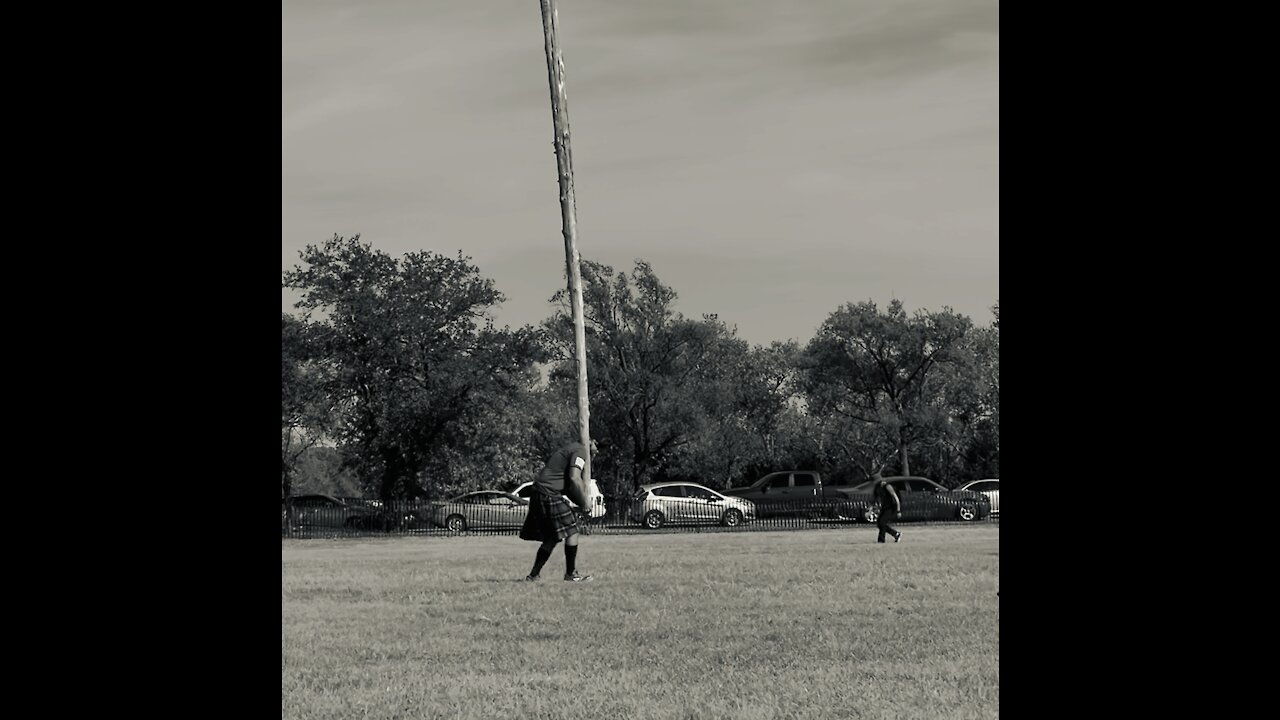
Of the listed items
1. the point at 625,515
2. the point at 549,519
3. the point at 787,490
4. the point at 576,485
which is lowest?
the point at 625,515

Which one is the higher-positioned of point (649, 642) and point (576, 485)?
point (576, 485)

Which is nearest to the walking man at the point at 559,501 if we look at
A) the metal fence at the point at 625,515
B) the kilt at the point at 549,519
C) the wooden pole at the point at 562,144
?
the kilt at the point at 549,519

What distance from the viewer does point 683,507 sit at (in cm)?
3703

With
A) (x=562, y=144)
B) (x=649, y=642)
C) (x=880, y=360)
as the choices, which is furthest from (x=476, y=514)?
(x=880, y=360)

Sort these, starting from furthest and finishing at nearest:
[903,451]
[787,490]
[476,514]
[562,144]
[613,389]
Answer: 1. [903,451]
2. [613,389]
3. [787,490]
4. [476,514]
5. [562,144]

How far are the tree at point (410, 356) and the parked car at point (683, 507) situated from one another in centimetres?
557

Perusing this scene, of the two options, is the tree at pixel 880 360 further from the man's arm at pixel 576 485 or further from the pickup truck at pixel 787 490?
the man's arm at pixel 576 485

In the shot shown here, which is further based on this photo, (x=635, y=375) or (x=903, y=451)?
(x=903, y=451)

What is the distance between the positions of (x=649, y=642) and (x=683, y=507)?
2737 cm

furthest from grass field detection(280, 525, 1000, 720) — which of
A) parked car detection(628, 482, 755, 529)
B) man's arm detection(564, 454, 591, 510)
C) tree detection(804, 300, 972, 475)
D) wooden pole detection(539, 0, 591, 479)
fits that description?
tree detection(804, 300, 972, 475)

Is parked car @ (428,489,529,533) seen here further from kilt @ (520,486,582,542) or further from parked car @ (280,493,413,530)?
kilt @ (520,486,582,542)

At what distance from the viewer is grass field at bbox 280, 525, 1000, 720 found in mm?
7312

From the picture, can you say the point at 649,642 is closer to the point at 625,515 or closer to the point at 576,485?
the point at 576,485
